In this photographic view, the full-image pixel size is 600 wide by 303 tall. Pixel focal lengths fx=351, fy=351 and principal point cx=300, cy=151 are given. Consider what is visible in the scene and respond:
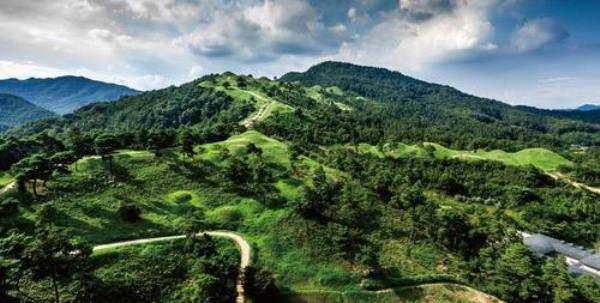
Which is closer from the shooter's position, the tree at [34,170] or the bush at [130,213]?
the bush at [130,213]

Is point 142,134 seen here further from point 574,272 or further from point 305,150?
point 574,272

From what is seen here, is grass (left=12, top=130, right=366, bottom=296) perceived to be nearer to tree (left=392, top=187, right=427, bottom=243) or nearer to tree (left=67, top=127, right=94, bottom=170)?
tree (left=67, top=127, right=94, bottom=170)

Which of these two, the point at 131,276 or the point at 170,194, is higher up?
the point at 170,194

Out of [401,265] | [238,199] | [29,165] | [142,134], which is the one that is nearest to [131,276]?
[238,199]

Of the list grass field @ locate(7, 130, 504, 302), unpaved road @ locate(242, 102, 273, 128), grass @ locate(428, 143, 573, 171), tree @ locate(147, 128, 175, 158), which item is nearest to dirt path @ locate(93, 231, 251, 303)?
grass field @ locate(7, 130, 504, 302)

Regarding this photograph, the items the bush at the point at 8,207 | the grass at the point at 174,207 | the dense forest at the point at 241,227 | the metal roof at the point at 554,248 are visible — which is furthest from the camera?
the metal roof at the point at 554,248

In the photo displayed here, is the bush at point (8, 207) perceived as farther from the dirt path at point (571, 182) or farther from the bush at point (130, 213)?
the dirt path at point (571, 182)

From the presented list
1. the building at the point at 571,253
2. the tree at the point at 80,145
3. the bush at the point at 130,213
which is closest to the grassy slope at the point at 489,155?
the building at the point at 571,253

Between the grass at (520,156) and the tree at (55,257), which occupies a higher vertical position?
the grass at (520,156)
